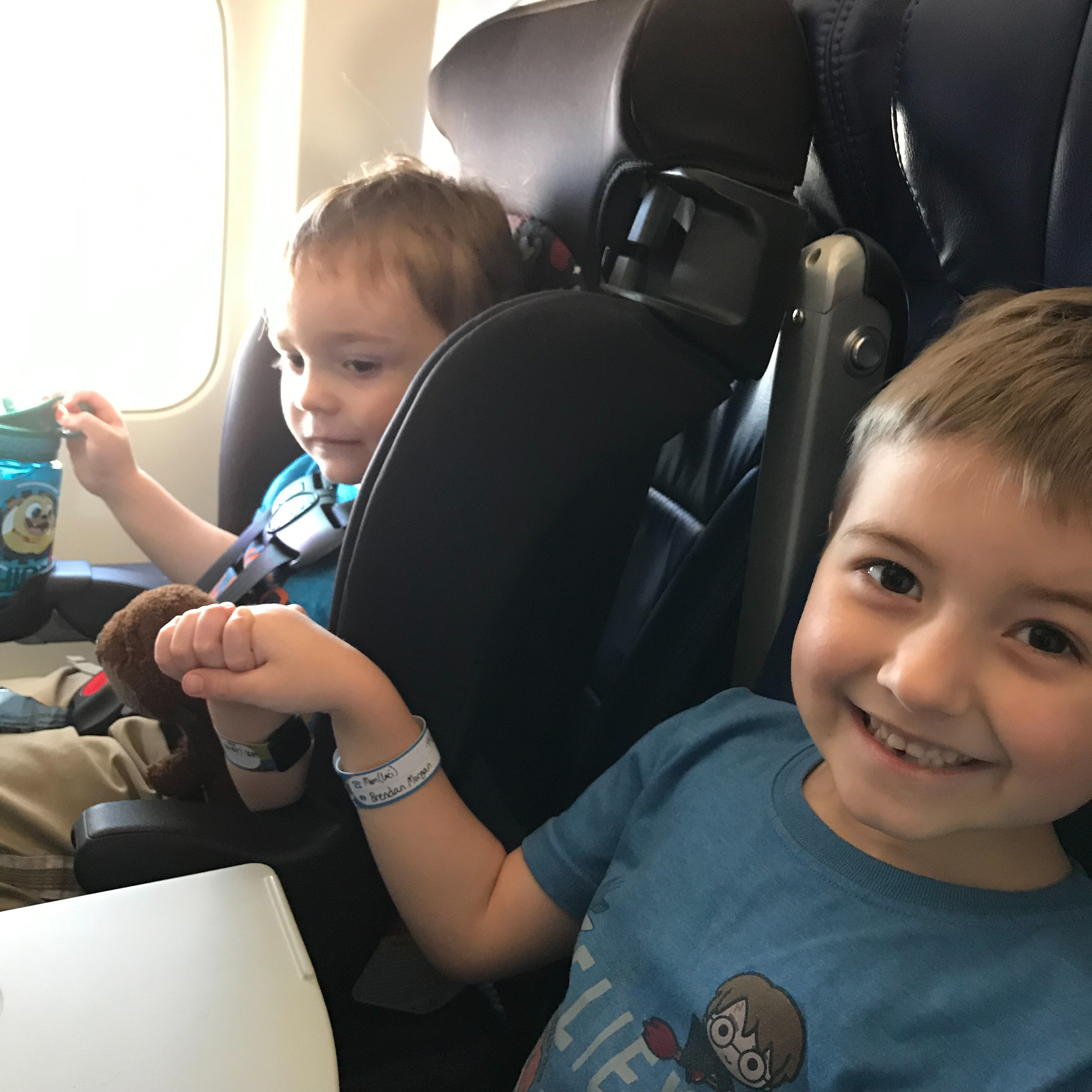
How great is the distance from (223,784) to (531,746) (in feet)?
1.06

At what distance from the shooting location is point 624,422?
88 cm

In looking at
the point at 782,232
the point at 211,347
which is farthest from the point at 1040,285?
the point at 211,347

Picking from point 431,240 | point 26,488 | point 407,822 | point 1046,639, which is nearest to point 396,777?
point 407,822

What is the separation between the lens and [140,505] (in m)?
1.58

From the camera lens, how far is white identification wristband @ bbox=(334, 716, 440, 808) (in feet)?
2.81

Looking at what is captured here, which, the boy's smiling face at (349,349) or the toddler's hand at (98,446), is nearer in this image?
the boy's smiling face at (349,349)

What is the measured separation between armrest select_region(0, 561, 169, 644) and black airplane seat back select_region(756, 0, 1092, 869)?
991mm

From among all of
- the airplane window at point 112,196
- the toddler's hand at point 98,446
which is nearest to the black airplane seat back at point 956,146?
the toddler's hand at point 98,446

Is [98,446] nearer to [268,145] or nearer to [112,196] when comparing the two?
[112,196]

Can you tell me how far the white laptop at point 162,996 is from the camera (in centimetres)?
58

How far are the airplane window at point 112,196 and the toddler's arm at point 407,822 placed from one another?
106cm

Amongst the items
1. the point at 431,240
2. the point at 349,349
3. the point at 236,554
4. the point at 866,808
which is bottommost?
the point at 236,554

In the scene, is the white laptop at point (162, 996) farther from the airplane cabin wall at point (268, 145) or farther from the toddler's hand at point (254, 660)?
the airplane cabin wall at point (268, 145)

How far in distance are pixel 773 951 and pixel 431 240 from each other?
2.75ft
